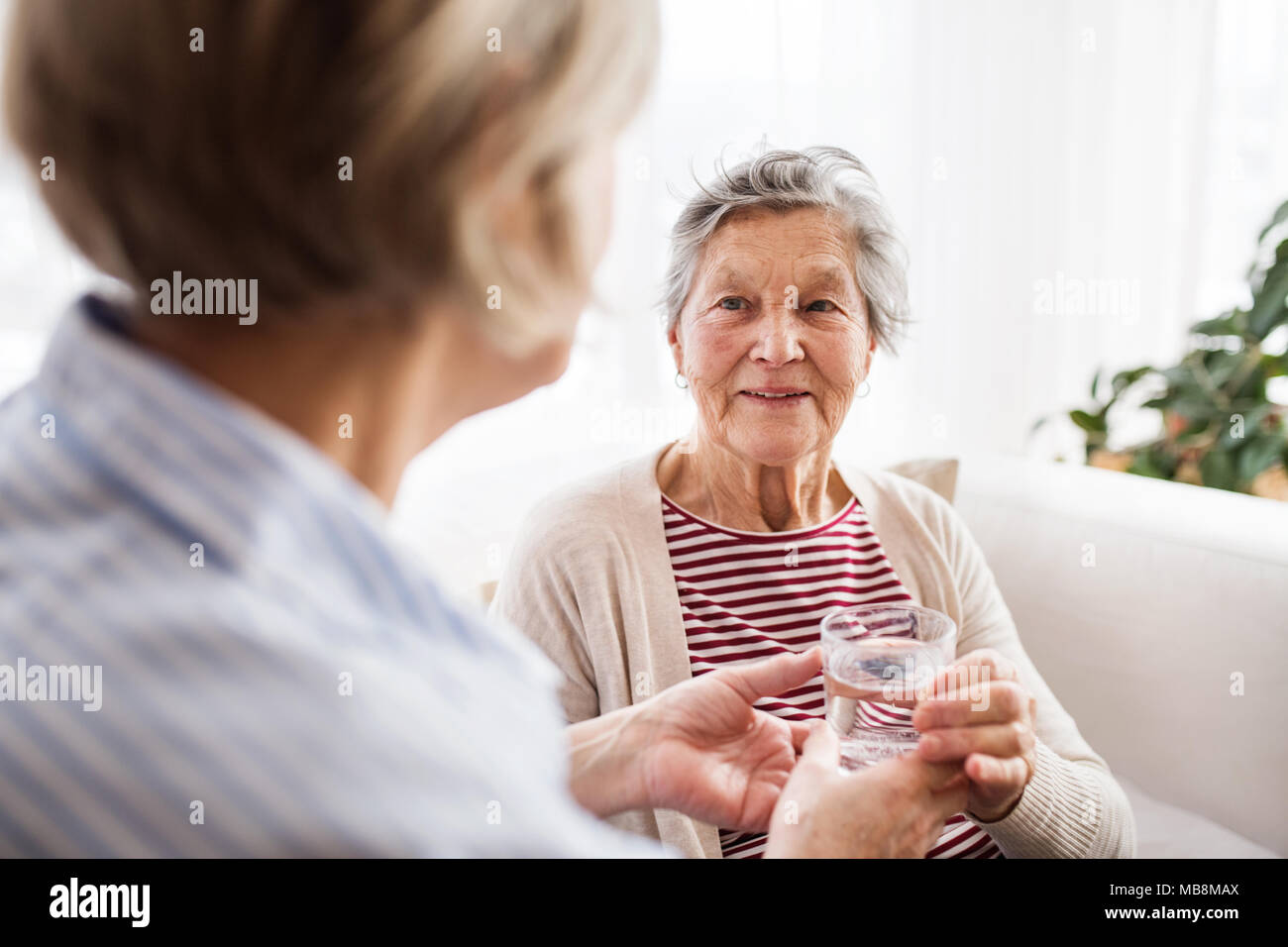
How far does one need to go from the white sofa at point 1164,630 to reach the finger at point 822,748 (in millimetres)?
841

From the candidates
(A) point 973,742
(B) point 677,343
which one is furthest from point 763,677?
(B) point 677,343

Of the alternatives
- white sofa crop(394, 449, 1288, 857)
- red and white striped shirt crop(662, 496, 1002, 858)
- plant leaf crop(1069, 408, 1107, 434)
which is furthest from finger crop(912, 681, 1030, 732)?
plant leaf crop(1069, 408, 1107, 434)

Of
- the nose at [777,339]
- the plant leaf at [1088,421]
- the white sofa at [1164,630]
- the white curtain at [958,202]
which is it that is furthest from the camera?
the plant leaf at [1088,421]

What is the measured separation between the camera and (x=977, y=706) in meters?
0.99

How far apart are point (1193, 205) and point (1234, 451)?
128 cm

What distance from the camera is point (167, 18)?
1.60ft

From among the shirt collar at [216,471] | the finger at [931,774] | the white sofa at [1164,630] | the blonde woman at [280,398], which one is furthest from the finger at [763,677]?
the white sofa at [1164,630]

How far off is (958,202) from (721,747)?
1908mm

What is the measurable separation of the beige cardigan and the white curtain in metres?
0.32

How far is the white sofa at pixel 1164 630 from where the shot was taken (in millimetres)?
1593

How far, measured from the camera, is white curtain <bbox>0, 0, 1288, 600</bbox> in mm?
1963

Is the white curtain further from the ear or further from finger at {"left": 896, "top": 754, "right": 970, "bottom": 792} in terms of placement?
finger at {"left": 896, "top": 754, "right": 970, "bottom": 792}

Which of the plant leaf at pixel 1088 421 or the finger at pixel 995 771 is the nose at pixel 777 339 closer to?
the finger at pixel 995 771

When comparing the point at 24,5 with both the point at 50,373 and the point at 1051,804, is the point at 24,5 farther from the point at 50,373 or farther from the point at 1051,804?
the point at 1051,804
